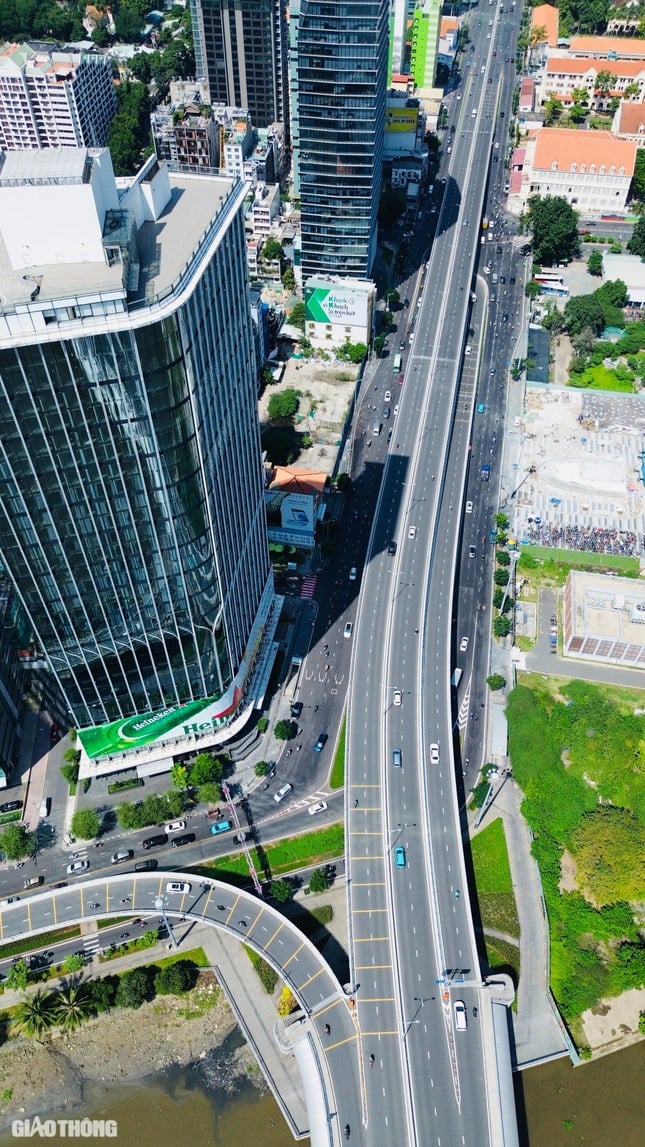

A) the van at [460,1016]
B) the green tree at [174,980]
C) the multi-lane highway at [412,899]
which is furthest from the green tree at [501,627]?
the green tree at [174,980]

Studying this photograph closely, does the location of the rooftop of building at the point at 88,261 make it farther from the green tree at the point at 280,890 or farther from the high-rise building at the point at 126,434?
the green tree at the point at 280,890

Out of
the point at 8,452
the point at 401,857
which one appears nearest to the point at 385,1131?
the point at 401,857

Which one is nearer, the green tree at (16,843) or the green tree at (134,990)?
the green tree at (134,990)

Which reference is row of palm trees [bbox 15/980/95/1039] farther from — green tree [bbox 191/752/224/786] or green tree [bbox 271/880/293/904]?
green tree [bbox 191/752/224/786]

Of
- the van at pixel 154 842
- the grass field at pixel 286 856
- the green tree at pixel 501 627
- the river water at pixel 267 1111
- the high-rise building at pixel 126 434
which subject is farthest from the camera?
the green tree at pixel 501 627

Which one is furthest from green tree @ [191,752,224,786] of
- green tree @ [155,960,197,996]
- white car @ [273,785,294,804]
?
green tree @ [155,960,197,996]

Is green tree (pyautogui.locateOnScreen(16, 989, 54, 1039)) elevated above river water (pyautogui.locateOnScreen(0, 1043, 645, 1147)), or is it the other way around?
green tree (pyautogui.locateOnScreen(16, 989, 54, 1039))

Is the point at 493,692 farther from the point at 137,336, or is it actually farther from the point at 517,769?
the point at 137,336
